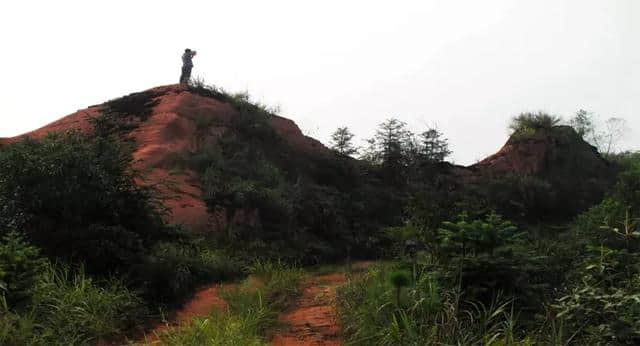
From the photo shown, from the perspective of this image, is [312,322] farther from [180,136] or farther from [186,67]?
[186,67]

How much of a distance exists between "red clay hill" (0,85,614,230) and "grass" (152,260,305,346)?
3430 millimetres

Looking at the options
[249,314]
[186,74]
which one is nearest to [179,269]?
[249,314]

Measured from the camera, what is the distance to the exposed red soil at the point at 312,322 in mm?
6188

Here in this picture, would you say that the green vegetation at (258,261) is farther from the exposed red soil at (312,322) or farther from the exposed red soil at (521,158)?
the exposed red soil at (521,158)

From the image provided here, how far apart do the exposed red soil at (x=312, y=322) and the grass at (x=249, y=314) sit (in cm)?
17

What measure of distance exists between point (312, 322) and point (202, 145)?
29.2 ft

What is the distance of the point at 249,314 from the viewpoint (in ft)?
21.2

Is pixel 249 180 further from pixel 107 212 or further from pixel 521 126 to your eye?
pixel 521 126

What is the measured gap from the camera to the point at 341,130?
701 inches

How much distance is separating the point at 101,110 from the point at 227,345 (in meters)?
13.4

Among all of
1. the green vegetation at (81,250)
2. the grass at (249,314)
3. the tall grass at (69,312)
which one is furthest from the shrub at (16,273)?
the grass at (249,314)

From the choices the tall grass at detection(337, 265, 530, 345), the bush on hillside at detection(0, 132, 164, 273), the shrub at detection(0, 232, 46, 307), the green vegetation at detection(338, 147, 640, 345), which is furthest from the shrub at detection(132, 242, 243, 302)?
the tall grass at detection(337, 265, 530, 345)

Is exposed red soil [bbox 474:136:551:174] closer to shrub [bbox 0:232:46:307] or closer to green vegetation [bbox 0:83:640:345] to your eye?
green vegetation [bbox 0:83:640:345]

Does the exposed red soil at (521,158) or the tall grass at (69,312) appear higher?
the exposed red soil at (521,158)
